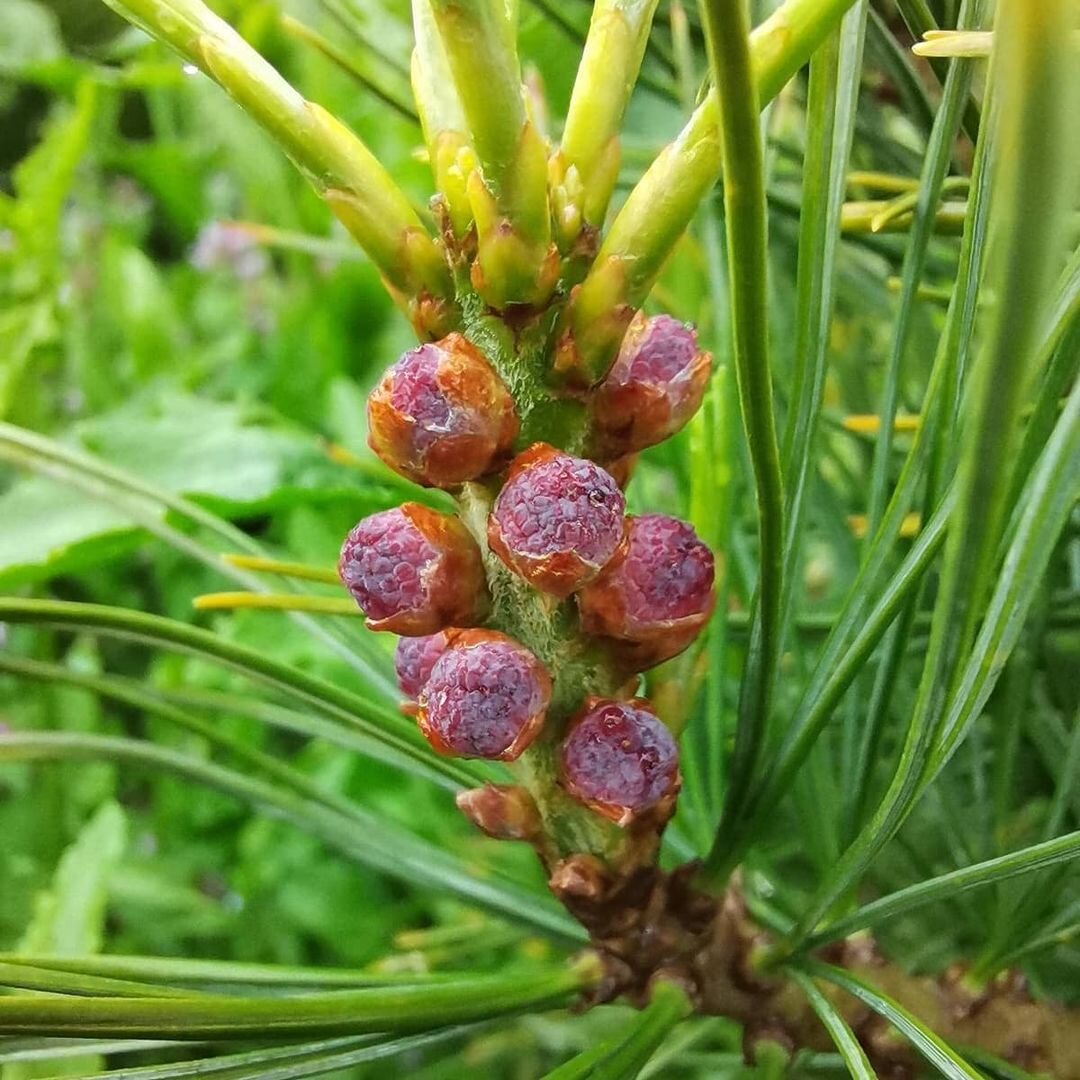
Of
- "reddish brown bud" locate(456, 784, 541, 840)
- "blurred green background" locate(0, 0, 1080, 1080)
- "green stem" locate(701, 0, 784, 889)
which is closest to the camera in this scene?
"green stem" locate(701, 0, 784, 889)

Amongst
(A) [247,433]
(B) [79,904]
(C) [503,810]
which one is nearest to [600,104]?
(C) [503,810]

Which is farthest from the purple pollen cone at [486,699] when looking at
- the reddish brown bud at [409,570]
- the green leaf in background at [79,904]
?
the green leaf in background at [79,904]

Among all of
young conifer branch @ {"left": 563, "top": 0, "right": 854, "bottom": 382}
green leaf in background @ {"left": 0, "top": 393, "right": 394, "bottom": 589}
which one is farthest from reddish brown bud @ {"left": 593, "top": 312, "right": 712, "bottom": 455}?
green leaf in background @ {"left": 0, "top": 393, "right": 394, "bottom": 589}

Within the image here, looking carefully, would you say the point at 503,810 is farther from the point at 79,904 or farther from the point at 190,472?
the point at 190,472

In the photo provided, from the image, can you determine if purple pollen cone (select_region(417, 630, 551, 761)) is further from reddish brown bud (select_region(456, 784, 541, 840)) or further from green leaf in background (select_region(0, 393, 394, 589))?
green leaf in background (select_region(0, 393, 394, 589))

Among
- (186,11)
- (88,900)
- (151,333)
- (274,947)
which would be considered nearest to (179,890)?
(274,947)
